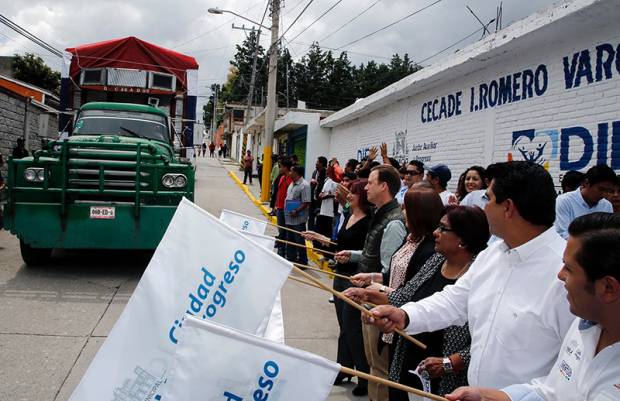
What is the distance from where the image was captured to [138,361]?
2.43 m

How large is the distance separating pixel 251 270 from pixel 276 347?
0.72m

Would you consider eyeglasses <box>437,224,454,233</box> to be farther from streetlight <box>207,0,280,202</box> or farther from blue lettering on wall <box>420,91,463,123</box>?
streetlight <box>207,0,280,202</box>

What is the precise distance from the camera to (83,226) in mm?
7000

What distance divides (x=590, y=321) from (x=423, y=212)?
1750 millimetres

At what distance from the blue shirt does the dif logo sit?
1.08 metres

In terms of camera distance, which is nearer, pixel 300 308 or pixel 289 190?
pixel 300 308

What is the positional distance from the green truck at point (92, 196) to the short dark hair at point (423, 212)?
4631 millimetres

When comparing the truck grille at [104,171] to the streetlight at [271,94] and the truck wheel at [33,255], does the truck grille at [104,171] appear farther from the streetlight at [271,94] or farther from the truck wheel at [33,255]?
the streetlight at [271,94]

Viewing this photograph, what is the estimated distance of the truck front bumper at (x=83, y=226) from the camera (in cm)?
691

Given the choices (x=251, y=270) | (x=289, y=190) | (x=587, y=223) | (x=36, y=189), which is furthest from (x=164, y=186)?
(x=587, y=223)

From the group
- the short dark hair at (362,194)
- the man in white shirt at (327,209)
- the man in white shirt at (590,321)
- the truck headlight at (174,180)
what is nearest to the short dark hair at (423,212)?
the short dark hair at (362,194)

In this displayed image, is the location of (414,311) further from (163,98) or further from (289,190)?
(163,98)

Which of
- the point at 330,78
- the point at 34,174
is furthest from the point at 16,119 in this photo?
the point at 330,78

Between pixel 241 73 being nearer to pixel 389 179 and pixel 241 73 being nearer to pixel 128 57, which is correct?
pixel 128 57
